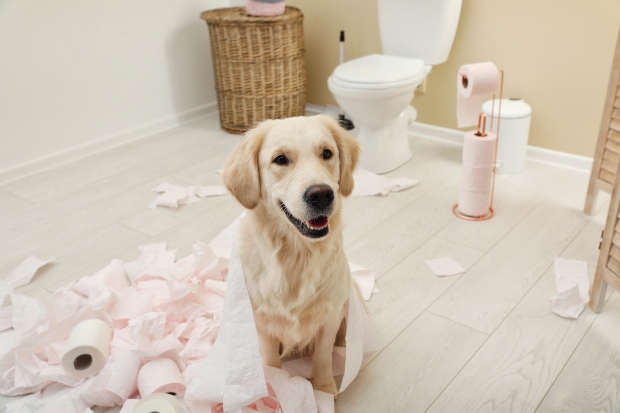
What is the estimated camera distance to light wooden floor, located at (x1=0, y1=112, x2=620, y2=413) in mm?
1422

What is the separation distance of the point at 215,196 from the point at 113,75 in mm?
1139

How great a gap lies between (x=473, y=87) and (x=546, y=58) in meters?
0.73

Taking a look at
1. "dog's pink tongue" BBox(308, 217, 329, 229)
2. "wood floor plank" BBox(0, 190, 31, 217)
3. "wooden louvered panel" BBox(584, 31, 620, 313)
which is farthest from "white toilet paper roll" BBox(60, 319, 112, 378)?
"wooden louvered panel" BBox(584, 31, 620, 313)

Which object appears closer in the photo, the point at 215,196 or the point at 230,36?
the point at 215,196

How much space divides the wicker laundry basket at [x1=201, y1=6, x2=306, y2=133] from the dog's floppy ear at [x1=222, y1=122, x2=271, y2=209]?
6.37ft

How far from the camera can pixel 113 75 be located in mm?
3092

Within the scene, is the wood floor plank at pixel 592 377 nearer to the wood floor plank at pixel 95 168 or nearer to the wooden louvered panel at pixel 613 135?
the wooden louvered panel at pixel 613 135

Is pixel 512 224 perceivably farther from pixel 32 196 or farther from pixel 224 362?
pixel 32 196

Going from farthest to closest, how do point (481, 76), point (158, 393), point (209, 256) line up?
point (481, 76)
point (209, 256)
point (158, 393)

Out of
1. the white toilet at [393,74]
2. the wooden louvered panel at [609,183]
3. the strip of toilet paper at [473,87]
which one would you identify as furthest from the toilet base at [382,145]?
the wooden louvered panel at [609,183]

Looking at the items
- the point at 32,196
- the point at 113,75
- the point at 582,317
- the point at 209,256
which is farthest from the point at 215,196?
the point at 582,317

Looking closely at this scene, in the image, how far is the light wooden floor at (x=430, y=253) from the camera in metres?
1.42

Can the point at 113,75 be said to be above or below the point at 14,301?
above

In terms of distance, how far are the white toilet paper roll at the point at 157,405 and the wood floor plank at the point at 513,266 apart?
2.88 ft
